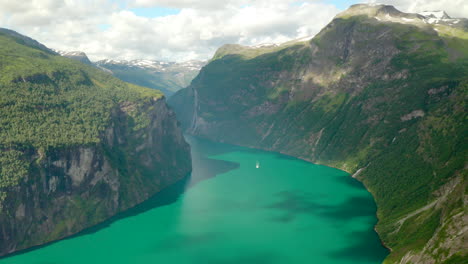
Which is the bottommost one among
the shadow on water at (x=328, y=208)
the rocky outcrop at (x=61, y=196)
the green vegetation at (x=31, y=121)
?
the shadow on water at (x=328, y=208)

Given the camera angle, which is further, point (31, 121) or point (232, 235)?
point (31, 121)

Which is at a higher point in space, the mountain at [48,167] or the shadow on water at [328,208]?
the mountain at [48,167]

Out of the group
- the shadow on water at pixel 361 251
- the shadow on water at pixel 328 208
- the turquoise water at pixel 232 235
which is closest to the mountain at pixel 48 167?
the turquoise water at pixel 232 235

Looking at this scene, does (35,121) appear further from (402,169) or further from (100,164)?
(402,169)

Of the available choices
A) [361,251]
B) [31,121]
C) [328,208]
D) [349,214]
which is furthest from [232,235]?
[31,121]

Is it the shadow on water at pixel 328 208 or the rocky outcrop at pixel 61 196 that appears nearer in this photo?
the rocky outcrop at pixel 61 196

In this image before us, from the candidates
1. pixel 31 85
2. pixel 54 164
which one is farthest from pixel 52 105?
pixel 54 164

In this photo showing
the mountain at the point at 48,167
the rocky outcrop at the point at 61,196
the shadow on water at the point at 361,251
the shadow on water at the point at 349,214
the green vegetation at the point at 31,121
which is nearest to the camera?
the shadow on water at the point at 361,251

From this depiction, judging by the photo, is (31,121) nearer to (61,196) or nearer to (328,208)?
(61,196)

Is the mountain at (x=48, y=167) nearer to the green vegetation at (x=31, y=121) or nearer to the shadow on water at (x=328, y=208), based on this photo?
the green vegetation at (x=31, y=121)

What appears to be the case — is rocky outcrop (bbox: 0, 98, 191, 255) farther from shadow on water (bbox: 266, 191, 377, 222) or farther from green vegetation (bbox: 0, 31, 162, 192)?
shadow on water (bbox: 266, 191, 377, 222)

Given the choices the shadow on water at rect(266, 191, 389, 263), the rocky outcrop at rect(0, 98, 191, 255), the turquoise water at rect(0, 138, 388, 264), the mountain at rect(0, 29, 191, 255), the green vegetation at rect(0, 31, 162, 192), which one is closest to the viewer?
the shadow on water at rect(266, 191, 389, 263)

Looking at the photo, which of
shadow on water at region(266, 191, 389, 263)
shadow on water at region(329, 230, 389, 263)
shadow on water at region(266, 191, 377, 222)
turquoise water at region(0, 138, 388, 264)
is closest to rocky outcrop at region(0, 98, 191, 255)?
turquoise water at region(0, 138, 388, 264)
